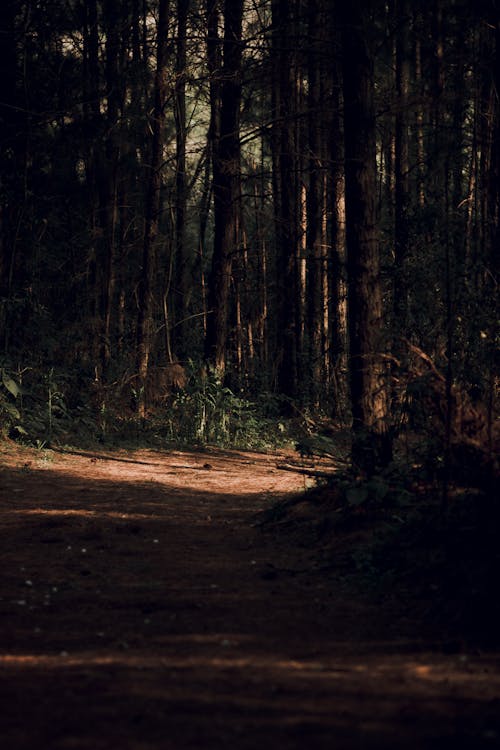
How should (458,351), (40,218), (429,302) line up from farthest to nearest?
1. (40,218)
2. (429,302)
3. (458,351)

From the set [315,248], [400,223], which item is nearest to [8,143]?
[315,248]

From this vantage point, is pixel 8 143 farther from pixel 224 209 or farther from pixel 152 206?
pixel 224 209

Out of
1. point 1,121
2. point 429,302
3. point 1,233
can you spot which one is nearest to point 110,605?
point 429,302

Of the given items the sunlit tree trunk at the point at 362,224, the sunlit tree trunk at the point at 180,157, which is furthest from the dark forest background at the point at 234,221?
the sunlit tree trunk at the point at 180,157

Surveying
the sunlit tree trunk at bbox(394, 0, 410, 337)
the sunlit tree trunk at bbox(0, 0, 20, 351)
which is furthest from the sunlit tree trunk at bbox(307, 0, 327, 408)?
the sunlit tree trunk at bbox(0, 0, 20, 351)

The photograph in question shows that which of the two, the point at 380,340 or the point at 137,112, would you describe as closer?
the point at 380,340

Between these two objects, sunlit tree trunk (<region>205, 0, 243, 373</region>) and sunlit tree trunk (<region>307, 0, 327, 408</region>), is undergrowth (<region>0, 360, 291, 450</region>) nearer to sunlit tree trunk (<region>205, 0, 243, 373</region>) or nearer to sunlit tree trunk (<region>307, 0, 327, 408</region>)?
sunlit tree trunk (<region>205, 0, 243, 373</region>)

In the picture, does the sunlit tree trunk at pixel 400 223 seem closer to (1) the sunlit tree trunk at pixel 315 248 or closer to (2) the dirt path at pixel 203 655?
(1) the sunlit tree trunk at pixel 315 248

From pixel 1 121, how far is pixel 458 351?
429 inches

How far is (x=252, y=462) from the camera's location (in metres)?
14.0

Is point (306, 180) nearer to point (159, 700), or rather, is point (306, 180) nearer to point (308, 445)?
point (308, 445)

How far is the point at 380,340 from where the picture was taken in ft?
28.1

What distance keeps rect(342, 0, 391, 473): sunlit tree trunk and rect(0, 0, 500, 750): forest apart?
2 cm

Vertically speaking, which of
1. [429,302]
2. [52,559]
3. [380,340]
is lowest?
[52,559]
